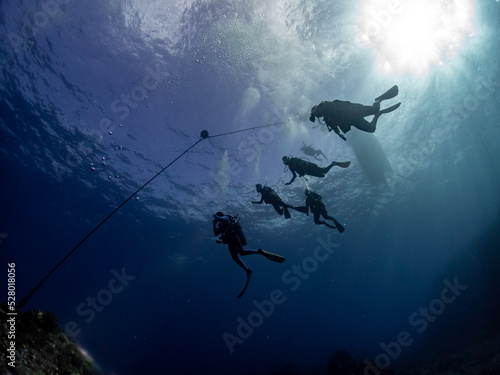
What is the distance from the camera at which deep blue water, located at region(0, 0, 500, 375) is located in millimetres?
13430

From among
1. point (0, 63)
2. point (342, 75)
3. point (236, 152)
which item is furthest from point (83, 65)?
point (342, 75)

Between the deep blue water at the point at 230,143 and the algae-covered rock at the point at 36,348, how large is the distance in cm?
1318

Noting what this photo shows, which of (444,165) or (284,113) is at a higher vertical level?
(444,165)

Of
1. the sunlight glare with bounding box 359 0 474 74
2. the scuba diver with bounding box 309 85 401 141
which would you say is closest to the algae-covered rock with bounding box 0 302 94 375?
the scuba diver with bounding box 309 85 401 141

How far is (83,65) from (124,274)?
1567 inches

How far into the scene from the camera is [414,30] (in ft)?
51.2

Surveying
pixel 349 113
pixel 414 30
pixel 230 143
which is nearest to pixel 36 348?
pixel 349 113

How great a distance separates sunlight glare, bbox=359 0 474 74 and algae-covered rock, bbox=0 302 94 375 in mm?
17307

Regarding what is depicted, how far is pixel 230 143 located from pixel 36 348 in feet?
53.8

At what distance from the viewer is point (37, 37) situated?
1359 cm

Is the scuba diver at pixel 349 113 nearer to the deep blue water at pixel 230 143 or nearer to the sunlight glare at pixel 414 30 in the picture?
the deep blue water at pixel 230 143

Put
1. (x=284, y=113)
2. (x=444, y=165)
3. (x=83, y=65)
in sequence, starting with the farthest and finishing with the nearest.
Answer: (x=444, y=165)
(x=284, y=113)
(x=83, y=65)

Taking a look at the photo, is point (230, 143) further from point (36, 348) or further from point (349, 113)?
point (36, 348)

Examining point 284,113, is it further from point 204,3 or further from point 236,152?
point 204,3
